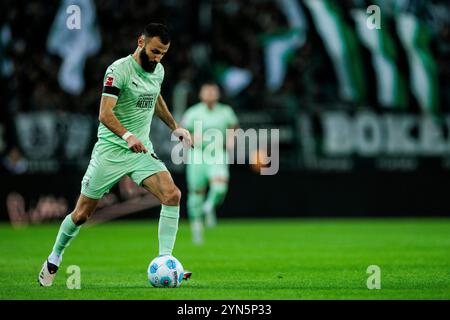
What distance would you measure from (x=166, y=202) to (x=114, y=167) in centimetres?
62

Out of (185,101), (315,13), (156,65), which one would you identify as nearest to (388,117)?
(315,13)

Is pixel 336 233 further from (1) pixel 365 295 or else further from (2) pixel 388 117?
(1) pixel 365 295

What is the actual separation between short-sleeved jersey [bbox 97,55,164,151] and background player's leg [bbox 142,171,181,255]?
0.43 metres

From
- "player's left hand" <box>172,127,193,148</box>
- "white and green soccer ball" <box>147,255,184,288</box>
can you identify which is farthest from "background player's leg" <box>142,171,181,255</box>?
"player's left hand" <box>172,127,193,148</box>

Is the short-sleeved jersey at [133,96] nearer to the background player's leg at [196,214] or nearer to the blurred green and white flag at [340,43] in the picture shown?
the background player's leg at [196,214]

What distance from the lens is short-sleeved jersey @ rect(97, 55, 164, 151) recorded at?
8.80 meters

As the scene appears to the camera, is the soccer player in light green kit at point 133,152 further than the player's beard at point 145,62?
No

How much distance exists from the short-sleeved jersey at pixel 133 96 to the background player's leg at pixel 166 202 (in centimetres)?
43

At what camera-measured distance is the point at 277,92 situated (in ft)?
70.0

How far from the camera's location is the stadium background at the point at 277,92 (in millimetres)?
20547

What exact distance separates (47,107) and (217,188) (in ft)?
18.1

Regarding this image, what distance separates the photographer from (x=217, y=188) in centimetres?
1695

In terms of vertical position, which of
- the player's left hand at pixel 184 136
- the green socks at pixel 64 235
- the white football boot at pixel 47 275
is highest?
the player's left hand at pixel 184 136

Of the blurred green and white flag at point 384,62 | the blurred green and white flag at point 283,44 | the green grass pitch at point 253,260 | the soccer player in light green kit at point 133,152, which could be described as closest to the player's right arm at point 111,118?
the soccer player in light green kit at point 133,152
